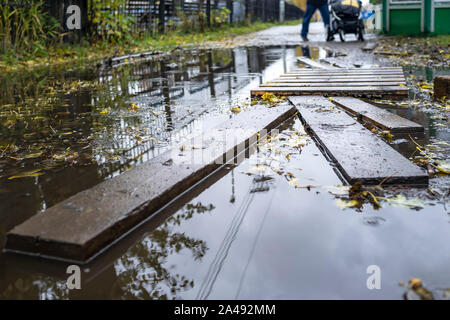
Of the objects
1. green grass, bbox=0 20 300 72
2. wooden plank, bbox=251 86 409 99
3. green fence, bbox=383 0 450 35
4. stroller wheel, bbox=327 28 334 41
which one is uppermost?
green fence, bbox=383 0 450 35

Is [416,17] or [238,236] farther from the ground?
[416,17]

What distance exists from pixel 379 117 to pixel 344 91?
1.10 metres

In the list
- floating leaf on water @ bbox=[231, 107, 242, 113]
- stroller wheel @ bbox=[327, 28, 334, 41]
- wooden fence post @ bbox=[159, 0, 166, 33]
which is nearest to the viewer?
floating leaf on water @ bbox=[231, 107, 242, 113]

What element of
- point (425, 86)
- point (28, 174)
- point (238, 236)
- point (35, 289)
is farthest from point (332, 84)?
point (35, 289)

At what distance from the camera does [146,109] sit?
13.5 ft

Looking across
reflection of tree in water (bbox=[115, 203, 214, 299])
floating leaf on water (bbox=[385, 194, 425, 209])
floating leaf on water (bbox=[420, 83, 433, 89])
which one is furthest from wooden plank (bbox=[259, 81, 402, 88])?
reflection of tree in water (bbox=[115, 203, 214, 299])

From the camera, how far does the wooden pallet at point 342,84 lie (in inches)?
168

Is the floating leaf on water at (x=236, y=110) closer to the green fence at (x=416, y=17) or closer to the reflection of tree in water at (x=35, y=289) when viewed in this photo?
the reflection of tree in water at (x=35, y=289)

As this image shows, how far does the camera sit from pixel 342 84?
4617mm

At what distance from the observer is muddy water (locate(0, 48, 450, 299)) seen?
1403 mm

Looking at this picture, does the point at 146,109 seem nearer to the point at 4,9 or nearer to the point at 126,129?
the point at 126,129

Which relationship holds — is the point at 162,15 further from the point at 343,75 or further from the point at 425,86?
the point at 425,86

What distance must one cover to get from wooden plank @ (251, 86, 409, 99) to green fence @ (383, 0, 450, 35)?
26.0 ft

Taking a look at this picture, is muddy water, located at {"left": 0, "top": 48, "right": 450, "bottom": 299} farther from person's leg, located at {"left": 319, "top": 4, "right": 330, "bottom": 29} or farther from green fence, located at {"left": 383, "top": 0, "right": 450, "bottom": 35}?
person's leg, located at {"left": 319, "top": 4, "right": 330, "bottom": 29}
